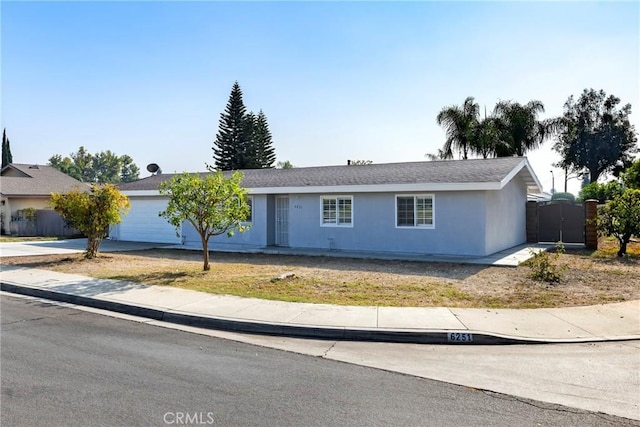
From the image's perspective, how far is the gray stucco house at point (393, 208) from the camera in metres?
15.2

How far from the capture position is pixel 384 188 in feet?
52.4

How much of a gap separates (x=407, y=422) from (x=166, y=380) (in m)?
2.52

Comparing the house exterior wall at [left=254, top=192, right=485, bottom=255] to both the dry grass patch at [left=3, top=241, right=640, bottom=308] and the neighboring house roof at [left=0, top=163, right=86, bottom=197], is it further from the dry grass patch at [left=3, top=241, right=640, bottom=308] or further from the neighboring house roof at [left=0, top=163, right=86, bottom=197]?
the neighboring house roof at [left=0, top=163, right=86, bottom=197]

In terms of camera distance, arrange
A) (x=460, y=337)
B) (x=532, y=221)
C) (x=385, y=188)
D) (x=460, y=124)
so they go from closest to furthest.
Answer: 1. (x=460, y=337)
2. (x=385, y=188)
3. (x=532, y=221)
4. (x=460, y=124)

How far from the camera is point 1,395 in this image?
4.34 m

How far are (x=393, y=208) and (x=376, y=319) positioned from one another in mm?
9475

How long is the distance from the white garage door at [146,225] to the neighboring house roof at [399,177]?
772mm

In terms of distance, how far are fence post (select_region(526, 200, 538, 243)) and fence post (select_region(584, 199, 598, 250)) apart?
281cm

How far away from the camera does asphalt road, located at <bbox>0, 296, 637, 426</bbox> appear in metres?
3.92

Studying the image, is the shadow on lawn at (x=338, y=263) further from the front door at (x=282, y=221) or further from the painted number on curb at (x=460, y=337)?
the painted number on curb at (x=460, y=337)

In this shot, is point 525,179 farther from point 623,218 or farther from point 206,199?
point 206,199

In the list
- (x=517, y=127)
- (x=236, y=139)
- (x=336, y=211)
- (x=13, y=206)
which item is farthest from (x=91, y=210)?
(x=236, y=139)

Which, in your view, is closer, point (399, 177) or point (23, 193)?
point (399, 177)

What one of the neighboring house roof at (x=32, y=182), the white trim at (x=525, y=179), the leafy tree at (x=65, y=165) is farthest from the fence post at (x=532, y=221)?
the leafy tree at (x=65, y=165)
